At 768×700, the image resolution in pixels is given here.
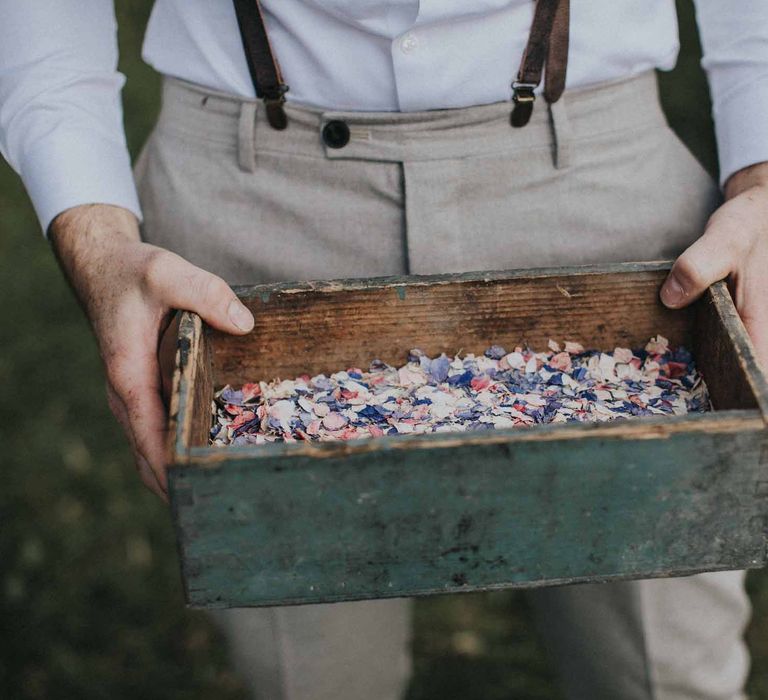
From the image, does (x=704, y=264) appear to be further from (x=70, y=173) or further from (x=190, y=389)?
(x=70, y=173)

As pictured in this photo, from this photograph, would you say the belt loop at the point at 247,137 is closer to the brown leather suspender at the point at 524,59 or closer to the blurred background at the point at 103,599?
the brown leather suspender at the point at 524,59

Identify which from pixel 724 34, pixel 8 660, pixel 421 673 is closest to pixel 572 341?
pixel 724 34

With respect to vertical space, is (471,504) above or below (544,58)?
below

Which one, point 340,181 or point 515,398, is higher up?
point 340,181

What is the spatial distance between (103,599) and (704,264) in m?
1.95

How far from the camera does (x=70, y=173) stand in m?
1.51

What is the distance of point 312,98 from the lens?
1.45 metres

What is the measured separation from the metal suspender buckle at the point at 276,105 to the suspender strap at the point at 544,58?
33 cm

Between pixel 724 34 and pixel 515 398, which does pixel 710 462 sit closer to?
pixel 515 398

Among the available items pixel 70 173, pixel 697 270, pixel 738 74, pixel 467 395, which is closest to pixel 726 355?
pixel 697 270

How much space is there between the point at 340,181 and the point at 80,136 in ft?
1.34

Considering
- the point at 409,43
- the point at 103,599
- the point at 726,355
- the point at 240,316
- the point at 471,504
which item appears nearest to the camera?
the point at 471,504

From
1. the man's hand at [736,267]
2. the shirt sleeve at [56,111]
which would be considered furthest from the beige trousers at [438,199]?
the man's hand at [736,267]

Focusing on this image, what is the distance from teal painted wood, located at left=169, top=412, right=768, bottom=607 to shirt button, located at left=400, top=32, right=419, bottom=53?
62 cm
